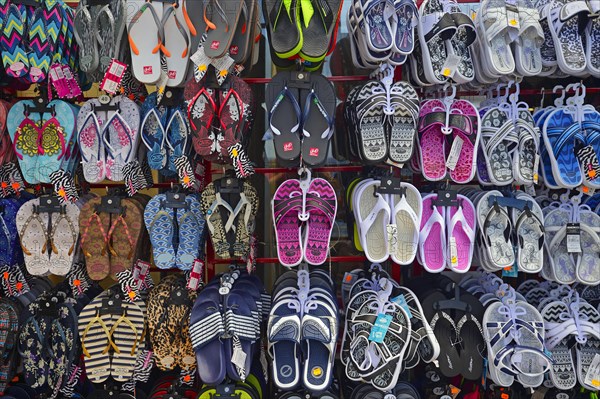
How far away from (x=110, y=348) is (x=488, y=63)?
118 inches

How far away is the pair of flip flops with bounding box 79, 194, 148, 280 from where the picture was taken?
3.04 m

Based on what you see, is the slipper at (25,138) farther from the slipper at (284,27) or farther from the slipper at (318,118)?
the slipper at (318,118)

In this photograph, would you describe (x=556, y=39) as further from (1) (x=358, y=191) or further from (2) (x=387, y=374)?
(2) (x=387, y=374)

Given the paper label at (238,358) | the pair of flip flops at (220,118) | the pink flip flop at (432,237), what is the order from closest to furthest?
the paper label at (238,358) → the pair of flip flops at (220,118) → the pink flip flop at (432,237)

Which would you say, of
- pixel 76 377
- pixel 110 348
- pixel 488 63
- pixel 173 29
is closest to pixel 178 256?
pixel 110 348

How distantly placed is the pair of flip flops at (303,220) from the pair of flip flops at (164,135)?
704mm

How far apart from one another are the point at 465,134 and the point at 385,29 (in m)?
0.82

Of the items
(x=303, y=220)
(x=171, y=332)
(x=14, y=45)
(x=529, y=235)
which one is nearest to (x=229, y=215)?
(x=303, y=220)

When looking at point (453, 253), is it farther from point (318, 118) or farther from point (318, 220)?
point (318, 118)

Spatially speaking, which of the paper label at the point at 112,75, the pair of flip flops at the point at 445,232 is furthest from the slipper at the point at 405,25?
the paper label at the point at 112,75

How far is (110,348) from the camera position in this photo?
122 inches

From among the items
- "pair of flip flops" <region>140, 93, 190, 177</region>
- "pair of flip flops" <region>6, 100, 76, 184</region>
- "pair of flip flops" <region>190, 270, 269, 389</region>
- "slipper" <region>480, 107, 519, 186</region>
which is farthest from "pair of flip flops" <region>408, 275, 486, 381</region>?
"pair of flip flops" <region>6, 100, 76, 184</region>

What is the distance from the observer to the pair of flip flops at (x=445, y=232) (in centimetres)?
298

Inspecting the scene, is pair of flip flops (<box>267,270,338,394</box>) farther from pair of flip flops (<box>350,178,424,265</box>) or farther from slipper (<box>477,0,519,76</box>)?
slipper (<box>477,0,519,76</box>)
